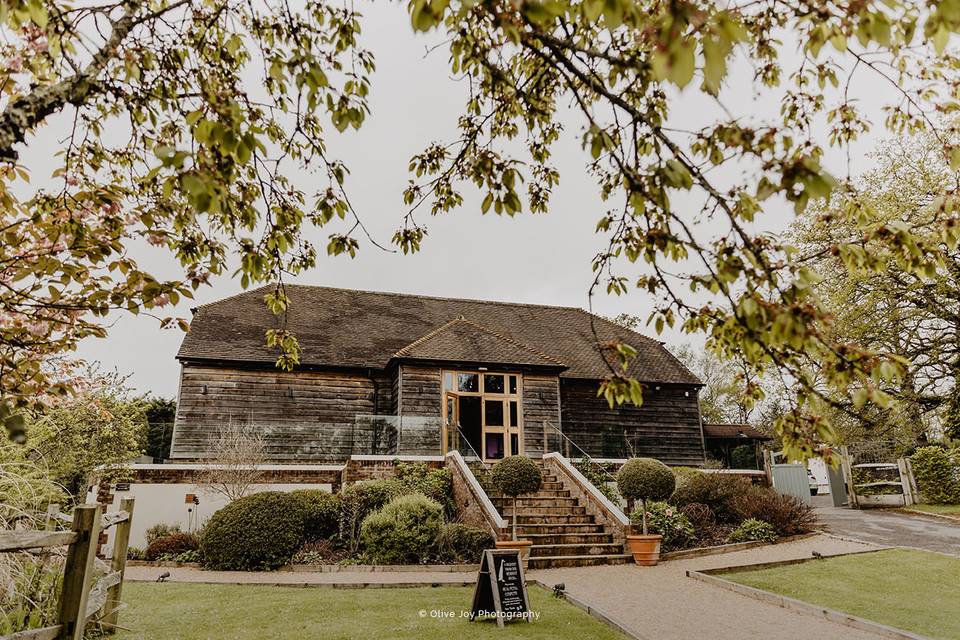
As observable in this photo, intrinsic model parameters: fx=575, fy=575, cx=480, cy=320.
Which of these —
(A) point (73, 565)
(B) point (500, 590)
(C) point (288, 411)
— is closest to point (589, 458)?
(C) point (288, 411)

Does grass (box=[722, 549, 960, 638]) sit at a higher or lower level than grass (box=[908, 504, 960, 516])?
lower

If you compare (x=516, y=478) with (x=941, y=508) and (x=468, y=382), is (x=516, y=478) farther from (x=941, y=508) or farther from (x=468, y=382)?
(x=941, y=508)

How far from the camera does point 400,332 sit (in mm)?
22688

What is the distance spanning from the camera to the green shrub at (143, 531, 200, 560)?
12852 mm

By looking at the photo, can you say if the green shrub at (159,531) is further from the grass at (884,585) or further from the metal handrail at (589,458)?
the grass at (884,585)

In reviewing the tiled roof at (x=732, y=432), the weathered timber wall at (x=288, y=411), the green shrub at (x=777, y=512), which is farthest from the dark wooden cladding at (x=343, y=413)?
the tiled roof at (x=732, y=432)

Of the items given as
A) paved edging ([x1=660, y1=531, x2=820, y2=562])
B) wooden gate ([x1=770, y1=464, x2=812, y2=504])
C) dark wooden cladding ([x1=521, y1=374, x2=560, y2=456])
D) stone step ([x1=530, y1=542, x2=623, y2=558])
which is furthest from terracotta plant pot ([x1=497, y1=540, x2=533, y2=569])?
wooden gate ([x1=770, y1=464, x2=812, y2=504])

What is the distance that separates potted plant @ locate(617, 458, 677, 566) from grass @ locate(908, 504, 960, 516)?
10617 millimetres

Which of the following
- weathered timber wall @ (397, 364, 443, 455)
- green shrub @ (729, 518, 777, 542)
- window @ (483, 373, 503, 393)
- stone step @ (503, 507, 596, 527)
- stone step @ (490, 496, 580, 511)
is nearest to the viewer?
stone step @ (503, 507, 596, 527)

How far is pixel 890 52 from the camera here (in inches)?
168

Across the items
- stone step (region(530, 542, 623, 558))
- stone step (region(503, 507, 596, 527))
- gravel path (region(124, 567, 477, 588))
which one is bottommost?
gravel path (region(124, 567, 477, 588))

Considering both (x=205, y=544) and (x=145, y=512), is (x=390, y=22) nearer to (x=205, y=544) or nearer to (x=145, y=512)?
(x=205, y=544)

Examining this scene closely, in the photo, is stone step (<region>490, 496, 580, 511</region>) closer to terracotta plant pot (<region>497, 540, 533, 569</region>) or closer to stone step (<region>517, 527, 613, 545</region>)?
stone step (<region>517, 527, 613, 545</region>)

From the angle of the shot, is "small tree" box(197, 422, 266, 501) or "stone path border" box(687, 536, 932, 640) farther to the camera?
"small tree" box(197, 422, 266, 501)
